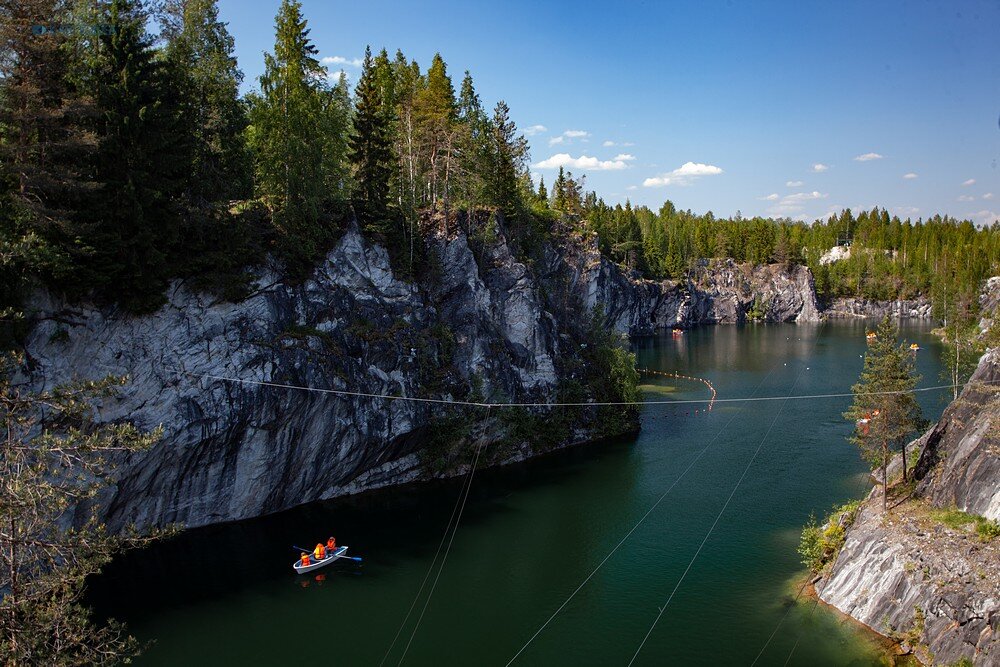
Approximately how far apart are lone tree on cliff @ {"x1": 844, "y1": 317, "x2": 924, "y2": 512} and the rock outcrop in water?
836 inches

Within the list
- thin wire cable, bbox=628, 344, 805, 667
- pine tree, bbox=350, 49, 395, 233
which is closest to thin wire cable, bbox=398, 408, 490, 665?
thin wire cable, bbox=628, 344, 805, 667

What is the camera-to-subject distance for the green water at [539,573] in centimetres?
2216

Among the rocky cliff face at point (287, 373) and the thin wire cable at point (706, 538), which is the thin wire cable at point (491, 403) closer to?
the rocky cliff face at point (287, 373)

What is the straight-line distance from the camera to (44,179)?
77.7 ft

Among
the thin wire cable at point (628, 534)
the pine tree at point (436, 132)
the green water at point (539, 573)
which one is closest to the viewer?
the green water at point (539, 573)

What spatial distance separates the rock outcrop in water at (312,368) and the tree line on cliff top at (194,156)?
1577 mm

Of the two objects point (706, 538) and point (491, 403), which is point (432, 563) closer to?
point (706, 538)

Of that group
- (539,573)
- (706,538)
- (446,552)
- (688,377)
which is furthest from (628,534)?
(688,377)

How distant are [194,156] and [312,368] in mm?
11629

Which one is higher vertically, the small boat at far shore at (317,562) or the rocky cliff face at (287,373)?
the rocky cliff face at (287,373)

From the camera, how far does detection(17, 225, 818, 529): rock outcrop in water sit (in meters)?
27.4

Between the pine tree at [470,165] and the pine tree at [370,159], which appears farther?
the pine tree at [470,165]

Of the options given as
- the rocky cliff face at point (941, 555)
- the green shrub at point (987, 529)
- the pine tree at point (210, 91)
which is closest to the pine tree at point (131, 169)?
the pine tree at point (210, 91)

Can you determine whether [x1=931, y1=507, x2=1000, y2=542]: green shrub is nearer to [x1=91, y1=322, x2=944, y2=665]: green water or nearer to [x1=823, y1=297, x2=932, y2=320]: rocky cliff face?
[x1=91, y1=322, x2=944, y2=665]: green water
